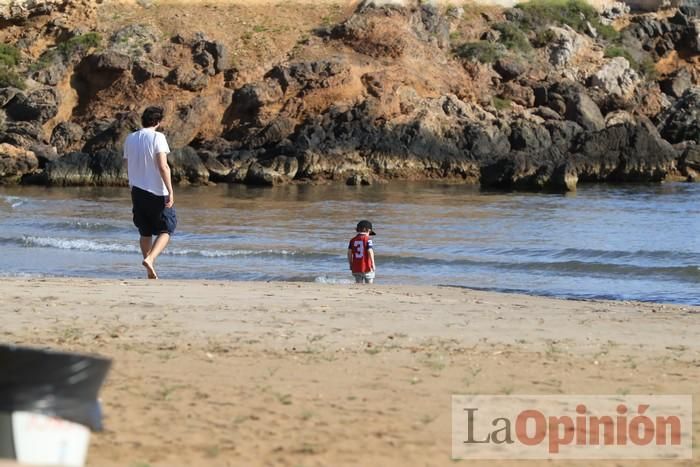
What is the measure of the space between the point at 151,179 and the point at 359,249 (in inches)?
118

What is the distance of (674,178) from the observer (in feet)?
119

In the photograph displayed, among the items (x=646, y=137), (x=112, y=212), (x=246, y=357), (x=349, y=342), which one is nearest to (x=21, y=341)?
(x=246, y=357)

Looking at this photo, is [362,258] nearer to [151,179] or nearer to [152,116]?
[151,179]

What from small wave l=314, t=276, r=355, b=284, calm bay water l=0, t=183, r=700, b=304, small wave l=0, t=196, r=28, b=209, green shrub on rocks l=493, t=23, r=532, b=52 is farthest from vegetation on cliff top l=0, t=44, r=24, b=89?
small wave l=314, t=276, r=355, b=284

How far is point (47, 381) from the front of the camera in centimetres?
394

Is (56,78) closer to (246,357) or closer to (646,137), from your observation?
(646,137)

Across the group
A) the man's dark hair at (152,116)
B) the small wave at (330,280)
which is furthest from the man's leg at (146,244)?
the small wave at (330,280)

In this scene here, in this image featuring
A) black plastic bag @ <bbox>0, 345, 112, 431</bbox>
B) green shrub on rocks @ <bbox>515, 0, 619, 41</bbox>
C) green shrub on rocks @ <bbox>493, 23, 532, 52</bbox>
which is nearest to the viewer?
black plastic bag @ <bbox>0, 345, 112, 431</bbox>

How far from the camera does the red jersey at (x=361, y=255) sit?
40.2 feet

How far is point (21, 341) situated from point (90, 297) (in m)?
2.19

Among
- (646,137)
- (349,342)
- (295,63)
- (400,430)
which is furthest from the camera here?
(295,63)

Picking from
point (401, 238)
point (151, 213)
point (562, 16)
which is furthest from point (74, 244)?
point (562, 16)

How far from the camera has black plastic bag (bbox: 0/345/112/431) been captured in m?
3.88

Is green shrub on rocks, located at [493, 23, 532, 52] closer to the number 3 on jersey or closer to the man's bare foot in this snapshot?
the number 3 on jersey
